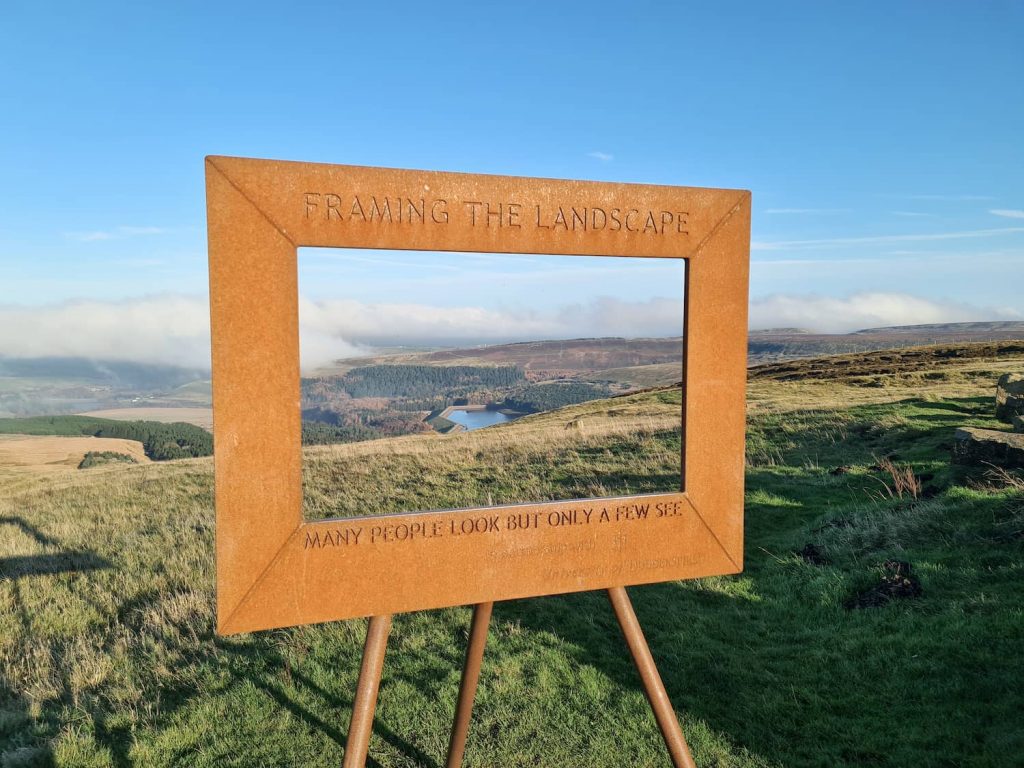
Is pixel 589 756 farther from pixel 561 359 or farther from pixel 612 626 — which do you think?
pixel 561 359

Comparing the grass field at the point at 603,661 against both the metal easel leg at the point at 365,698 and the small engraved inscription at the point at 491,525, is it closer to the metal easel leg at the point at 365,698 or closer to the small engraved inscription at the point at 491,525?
the metal easel leg at the point at 365,698

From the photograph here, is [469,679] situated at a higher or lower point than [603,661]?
higher

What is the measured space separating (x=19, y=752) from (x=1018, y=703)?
22.7ft

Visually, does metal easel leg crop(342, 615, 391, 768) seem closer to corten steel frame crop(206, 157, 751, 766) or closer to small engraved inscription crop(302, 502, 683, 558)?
corten steel frame crop(206, 157, 751, 766)

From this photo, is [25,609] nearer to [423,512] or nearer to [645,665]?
[423,512]

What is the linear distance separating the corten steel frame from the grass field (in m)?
1.86

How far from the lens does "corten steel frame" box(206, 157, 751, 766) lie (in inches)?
101

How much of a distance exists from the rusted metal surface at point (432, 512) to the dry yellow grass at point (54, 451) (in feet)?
98.4

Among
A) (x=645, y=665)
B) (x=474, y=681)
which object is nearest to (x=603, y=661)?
(x=474, y=681)

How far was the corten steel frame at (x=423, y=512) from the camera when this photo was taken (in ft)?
8.43

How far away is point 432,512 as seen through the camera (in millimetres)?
2859

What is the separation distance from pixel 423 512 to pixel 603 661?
142 inches

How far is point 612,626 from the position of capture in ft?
21.1

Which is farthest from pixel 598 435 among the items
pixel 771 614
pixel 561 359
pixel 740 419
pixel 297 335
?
pixel 297 335
